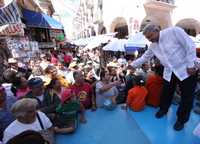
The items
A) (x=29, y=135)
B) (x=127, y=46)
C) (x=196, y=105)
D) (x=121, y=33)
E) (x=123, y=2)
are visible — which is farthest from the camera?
(x=121, y=33)

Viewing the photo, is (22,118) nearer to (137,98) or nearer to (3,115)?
(3,115)

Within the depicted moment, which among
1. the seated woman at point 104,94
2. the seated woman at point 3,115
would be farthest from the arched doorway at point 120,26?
the seated woman at point 3,115

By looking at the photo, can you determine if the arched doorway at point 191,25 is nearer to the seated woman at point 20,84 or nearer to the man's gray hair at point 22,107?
the seated woman at point 20,84

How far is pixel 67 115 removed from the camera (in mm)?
4090

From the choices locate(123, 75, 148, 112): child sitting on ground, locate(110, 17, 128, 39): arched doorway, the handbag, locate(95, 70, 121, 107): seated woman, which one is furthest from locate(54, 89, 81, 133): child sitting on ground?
locate(110, 17, 128, 39): arched doorway

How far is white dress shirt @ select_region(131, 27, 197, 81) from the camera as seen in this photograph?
3.37 m

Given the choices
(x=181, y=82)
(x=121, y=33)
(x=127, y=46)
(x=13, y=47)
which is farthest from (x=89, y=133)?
(x=121, y=33)

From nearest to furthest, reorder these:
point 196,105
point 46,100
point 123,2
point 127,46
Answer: point 46,100 < point 196,105 < point 127,46 < point 123,2

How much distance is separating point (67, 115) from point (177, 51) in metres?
2.01

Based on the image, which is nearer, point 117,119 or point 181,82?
point 181,82

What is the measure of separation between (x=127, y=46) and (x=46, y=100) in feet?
27.2

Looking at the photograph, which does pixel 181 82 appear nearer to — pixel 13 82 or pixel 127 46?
pixel 13 82

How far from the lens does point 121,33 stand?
23719 millimetres

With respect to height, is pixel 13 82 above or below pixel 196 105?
above
